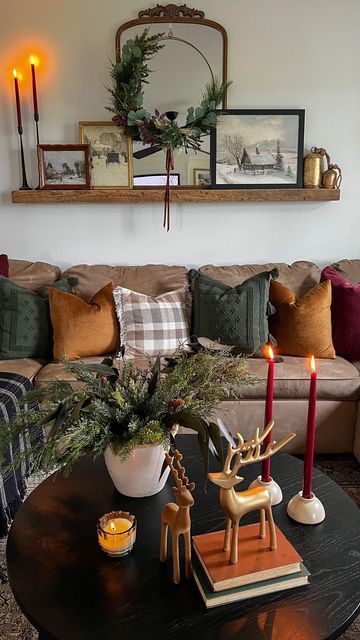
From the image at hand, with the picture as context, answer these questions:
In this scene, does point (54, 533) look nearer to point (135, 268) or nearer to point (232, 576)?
point (232, 576)

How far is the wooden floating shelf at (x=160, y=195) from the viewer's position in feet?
9.86

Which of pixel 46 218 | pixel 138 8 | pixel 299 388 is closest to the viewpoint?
pixel 299 388

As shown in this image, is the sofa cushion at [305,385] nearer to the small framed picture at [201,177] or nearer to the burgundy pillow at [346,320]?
the burgundy pillow at [346,320]

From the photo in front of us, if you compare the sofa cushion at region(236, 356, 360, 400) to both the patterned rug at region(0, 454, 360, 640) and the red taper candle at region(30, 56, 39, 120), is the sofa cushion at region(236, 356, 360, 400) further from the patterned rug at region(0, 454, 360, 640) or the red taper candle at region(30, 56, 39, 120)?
the red taper candle at region(30, 56, 39, 120)

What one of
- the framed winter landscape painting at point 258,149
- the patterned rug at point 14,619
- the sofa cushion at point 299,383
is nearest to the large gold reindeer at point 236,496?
the patterned rug at point 14,619

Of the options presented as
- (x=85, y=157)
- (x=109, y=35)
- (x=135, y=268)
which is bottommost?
(x=135, y=268)

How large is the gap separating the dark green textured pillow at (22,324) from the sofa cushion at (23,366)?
47 millimetres

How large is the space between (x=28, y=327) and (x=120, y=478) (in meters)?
1.53

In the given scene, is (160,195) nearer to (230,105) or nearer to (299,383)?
(230,105)

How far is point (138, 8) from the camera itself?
115 inches

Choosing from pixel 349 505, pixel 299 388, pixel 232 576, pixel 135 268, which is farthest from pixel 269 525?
pixel 135 268

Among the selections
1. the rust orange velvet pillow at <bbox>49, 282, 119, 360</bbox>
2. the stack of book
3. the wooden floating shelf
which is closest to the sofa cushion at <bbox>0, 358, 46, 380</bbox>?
the rust orange velvet pillow at <bbox>49, 282, 119, 360</bbox>

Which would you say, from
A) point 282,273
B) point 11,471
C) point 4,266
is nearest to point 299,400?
point 282,273

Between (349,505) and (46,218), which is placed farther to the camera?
(46,218)
